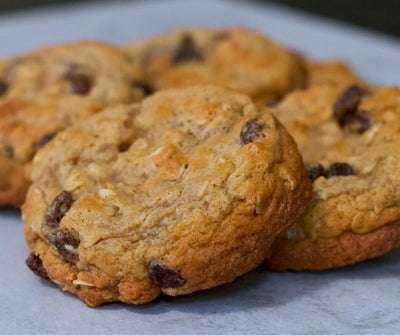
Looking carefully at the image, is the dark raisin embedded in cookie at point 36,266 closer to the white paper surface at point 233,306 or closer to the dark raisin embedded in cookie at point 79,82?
the white paper surface at point 233,306

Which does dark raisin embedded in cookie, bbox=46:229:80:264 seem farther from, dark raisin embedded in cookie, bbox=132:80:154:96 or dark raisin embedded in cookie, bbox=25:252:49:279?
dark raisin embedded in cookie, bbox=132:80:154:96

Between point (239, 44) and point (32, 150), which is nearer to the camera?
point (32, 150)

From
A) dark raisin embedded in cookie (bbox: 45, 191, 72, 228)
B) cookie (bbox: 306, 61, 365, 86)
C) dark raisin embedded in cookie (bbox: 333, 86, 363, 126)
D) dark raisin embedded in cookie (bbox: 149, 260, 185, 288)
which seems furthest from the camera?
cookie (bbox: 306, 61, 365, 86)

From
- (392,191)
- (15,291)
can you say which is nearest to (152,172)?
(15,291)

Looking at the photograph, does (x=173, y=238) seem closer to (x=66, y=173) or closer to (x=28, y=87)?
(x=66, y=173)

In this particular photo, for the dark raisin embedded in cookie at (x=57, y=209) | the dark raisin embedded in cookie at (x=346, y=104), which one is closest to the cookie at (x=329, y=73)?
the dark raisin embedded in cookie at (x=346, y=104)

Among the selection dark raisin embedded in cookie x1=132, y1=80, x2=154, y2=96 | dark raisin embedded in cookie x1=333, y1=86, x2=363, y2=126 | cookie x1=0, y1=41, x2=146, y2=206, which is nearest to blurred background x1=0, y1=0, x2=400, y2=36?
cookie x1=0, y1=41, x2=146, y2=206
